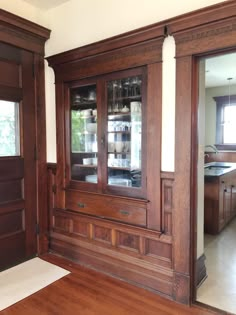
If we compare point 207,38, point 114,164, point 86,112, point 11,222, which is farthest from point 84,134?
point 207,38

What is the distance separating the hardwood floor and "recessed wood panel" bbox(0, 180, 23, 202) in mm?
1018

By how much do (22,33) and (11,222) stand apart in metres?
2.07

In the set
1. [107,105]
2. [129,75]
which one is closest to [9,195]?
[107,105]

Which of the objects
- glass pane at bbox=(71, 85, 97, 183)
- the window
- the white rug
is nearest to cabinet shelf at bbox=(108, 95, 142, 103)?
glass pane at bbox=(71, 85, 97, 183)

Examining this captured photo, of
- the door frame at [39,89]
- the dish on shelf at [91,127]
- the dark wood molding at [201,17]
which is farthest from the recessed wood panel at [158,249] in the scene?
the dark wood molding at [201,17]

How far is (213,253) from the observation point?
10.6ft

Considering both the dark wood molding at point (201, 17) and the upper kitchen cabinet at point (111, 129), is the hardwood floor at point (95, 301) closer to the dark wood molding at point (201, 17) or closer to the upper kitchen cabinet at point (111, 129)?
the upper kitchen cabinet at point (111, 129)

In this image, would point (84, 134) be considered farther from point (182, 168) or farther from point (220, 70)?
point (220, 70)

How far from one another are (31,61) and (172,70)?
1691 mm

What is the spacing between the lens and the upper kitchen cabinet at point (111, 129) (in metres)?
2.39

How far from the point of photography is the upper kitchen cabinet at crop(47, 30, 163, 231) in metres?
2.39

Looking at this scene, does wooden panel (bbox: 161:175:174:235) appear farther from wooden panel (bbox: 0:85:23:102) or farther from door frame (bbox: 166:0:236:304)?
wooden panel (bbox: 0:85:23:102)

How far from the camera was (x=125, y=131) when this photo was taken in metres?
2.68

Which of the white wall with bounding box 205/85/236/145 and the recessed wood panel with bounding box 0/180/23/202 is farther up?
the white wall with bounding box 205/85/236/145
